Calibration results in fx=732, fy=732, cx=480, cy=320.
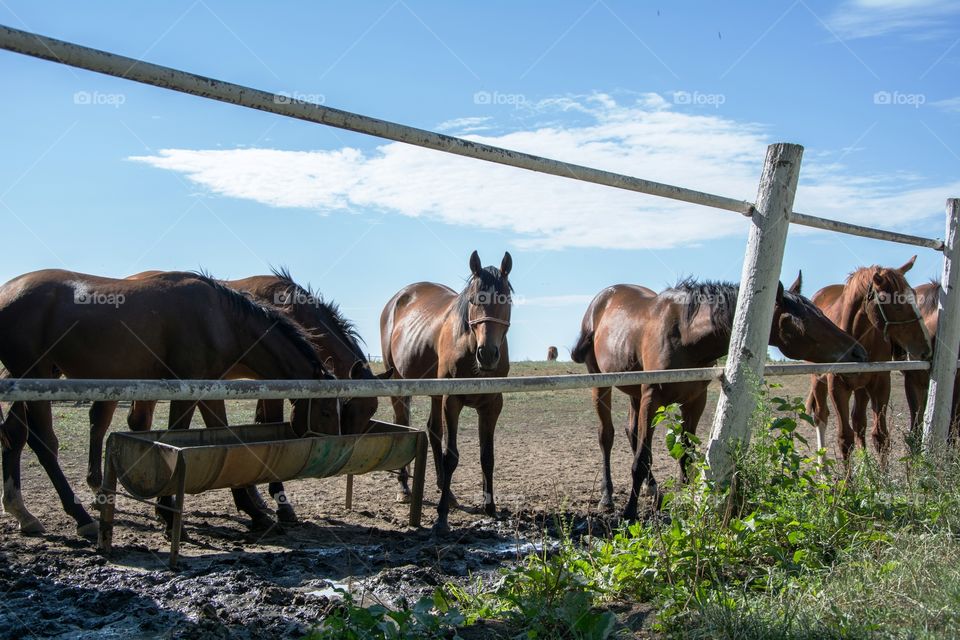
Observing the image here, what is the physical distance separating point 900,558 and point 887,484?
4.05ft

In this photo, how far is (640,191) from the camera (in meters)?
3.96

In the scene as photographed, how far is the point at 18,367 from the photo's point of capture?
535cm

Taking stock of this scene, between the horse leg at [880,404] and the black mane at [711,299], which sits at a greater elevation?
the black mane at [711,299]

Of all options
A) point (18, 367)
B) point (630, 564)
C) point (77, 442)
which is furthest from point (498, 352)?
point (77, 442)

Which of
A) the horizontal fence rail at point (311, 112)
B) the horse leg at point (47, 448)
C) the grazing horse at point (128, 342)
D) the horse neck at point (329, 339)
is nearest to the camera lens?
the horizontal fence rail at point (311, 112)

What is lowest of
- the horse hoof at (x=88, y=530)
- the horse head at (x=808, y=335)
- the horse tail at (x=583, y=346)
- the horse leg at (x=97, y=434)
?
the horse hoof at (x=88, y=530)

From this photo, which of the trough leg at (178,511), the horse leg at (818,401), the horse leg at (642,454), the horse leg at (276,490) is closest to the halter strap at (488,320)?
the horse leg at (642,454)

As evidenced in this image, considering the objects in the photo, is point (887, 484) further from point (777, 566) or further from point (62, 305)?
point (62, 305)

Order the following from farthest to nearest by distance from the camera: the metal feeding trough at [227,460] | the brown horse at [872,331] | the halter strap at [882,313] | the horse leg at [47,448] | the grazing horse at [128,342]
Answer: the brown horse at [872,331] < the halter strap at [882,313] < the grazing horse at [128,342] < the horse leg at [47,448] < the metal feeding trough at [227,460]

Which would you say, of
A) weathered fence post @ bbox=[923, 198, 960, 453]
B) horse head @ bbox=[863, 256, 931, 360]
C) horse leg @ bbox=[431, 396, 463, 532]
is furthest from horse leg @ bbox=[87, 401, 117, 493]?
horse head @ bbox=[863, 256, 931, 360]

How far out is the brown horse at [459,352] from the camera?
5789 millimetres

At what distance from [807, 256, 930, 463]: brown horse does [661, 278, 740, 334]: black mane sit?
1.89m

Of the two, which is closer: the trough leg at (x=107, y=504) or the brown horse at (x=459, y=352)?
the trough leg at (x=107, y=504)

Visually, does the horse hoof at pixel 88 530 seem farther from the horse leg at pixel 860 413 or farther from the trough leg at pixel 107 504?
the horse leg at pixel 860 413
